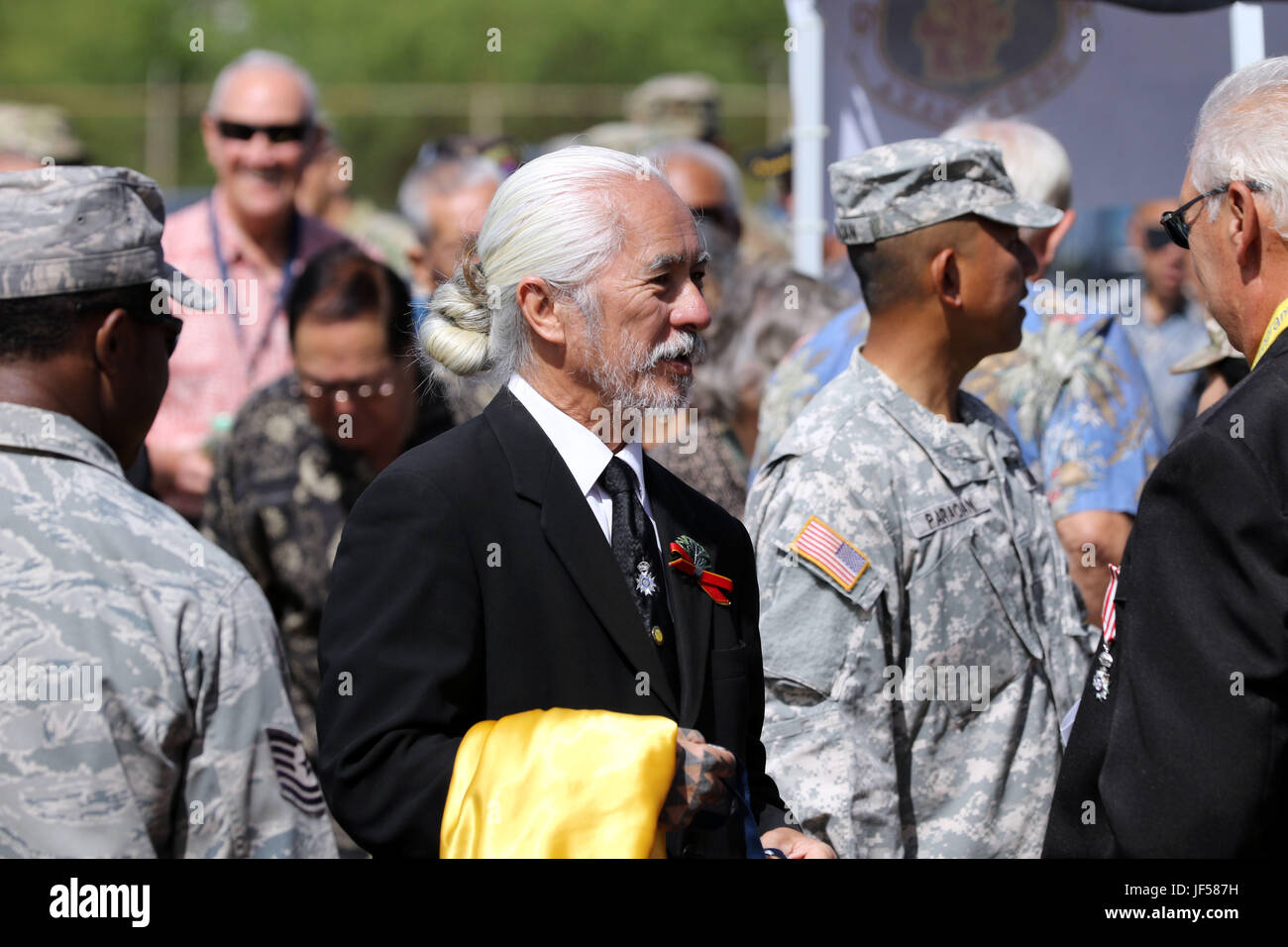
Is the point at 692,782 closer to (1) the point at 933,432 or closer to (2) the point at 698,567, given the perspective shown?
(2) the point at 698,567

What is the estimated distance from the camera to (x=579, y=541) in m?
2.22

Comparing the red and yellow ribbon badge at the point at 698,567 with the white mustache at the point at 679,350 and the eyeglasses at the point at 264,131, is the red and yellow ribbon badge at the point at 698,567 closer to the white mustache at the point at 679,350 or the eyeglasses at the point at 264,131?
the white mustache at the point at 679,350

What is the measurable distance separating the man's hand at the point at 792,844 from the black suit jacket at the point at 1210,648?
1.52ft

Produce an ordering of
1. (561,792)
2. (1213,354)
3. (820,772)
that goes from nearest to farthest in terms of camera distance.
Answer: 1. (561,792)
2. (820,772)
3. (1213,354)

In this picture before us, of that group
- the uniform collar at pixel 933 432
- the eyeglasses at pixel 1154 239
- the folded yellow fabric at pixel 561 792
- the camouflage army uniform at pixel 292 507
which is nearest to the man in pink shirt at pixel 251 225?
the camouflage army uniform at pixel 292 507

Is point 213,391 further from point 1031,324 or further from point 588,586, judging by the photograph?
point 588,586

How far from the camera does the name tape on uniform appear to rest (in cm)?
301

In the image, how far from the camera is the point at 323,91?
76.3ft

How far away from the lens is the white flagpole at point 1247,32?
4.97 m

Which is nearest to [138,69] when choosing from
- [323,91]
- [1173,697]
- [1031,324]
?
[323,91]

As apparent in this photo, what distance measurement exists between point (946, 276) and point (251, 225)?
11.7ft

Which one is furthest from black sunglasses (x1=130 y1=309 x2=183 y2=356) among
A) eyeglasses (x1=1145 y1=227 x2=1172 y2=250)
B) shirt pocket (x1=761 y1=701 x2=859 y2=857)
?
eyeglasses (x1=1145 y1=227 x2=1172 y2=250)

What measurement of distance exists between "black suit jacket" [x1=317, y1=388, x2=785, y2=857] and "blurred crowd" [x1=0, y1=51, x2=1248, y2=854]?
53 cm

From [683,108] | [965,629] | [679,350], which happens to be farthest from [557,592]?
[683,108]
